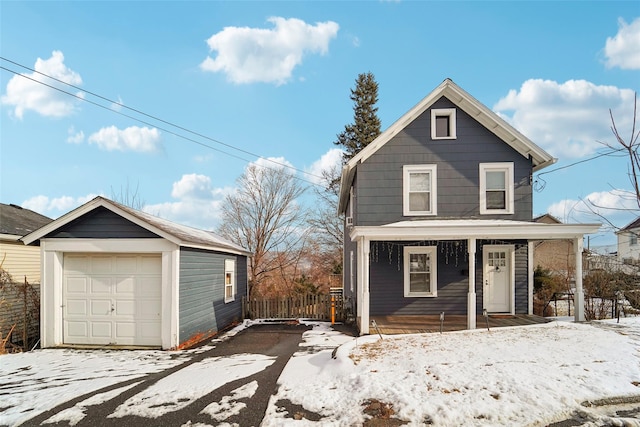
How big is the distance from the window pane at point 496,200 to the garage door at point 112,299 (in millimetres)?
10149

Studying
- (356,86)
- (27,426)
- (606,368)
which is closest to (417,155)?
(606,368)

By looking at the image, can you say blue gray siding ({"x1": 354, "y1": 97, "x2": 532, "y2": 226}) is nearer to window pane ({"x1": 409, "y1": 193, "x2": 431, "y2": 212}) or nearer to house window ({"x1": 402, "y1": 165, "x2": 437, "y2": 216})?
house window ({"x1": 402, "y1": 165, "x2": 437, "y2": 216})

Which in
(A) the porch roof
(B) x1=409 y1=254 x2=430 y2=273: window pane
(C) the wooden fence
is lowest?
(C) the wooden fence

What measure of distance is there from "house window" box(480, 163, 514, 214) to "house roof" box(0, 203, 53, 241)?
599 inches

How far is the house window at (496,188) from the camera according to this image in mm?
11195

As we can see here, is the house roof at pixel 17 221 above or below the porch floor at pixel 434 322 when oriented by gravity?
above

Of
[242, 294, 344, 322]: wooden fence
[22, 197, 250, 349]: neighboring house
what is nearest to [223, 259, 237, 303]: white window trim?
[242, 294, 344, 322]: wooden fence

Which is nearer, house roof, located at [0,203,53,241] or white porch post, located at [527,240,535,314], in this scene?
house roof, located at [0,203,53,241]

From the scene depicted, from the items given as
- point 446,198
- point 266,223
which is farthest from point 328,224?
point 446,198

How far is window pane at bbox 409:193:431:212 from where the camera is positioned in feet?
37.1

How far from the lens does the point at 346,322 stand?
12.4m

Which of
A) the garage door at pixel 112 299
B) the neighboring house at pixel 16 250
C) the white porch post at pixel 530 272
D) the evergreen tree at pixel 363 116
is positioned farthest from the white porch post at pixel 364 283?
the evergreen tree at pixel 363 116

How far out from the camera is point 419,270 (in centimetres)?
1166

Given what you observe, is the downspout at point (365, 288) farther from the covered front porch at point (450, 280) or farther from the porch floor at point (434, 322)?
the covered front porch at point (450, 280)
